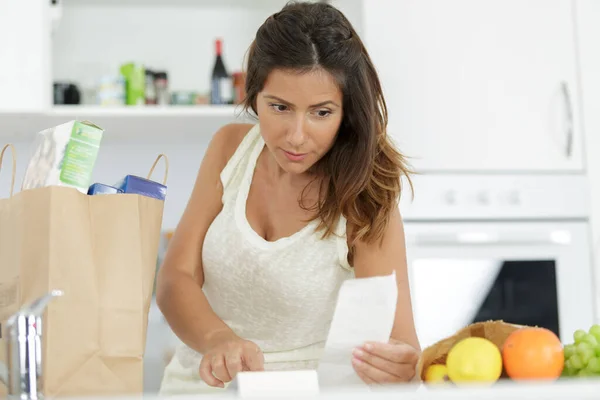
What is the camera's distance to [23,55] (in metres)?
2.38

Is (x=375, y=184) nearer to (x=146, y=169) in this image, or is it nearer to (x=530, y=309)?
(x=530, y=309)

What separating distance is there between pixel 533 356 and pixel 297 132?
1.78 feet

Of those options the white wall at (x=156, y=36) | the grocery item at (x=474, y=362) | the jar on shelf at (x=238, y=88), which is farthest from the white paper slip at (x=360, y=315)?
the white wall at (x=156, y=36)

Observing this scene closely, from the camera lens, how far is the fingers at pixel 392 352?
1.09 metres

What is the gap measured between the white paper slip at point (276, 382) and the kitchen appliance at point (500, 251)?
4.90ft

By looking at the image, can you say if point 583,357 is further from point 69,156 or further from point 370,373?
point 69,156

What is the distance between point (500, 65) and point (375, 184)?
3.84ft

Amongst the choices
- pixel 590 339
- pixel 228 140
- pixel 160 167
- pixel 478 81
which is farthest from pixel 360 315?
pixel 160 167

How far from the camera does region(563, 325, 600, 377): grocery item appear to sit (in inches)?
37.9

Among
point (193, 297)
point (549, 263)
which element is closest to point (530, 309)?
point (549, 263)

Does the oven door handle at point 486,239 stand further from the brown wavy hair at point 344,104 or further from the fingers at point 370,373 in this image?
the fingers at point 370,373

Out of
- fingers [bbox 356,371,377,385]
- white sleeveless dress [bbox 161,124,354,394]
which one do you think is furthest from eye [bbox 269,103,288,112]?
fingers [bbox 356,371,377,385]

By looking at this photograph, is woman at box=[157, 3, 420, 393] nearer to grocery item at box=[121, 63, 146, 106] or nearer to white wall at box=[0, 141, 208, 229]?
grocery item at box=[121, 63, 146, 106]

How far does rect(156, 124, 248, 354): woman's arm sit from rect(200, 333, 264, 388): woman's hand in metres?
0.12
